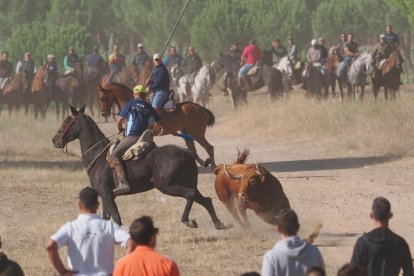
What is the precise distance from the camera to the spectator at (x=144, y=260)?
30.5 feet

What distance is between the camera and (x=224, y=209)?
20.3 metres

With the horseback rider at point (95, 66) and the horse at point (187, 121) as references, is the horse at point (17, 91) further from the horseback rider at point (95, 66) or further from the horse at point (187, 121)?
the horse at point (187, 121)

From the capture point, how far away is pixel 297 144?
32688 millimetres

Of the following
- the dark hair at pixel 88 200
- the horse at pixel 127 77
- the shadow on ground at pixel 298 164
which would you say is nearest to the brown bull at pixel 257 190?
the dark hair at pixel 88 200

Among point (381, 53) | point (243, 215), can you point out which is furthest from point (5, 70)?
point (243, 215)

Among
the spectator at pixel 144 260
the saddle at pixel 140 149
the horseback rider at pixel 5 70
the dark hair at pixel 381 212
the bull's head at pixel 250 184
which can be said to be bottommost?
the horseback rider at pixel 5 70

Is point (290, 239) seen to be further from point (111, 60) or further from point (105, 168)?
point (111, 60)

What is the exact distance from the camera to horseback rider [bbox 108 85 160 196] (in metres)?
17.7

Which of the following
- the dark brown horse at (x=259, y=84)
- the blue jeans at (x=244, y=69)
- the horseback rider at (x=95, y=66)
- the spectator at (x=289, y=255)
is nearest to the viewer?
the spectator at (x=289, y=255)

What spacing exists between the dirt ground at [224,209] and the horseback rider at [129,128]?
2.95 ft

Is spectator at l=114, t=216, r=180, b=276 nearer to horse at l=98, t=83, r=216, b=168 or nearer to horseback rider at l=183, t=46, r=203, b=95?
horse at l=98, t=83, r=216, b=168

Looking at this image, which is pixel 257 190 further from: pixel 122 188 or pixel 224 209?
pixel 224 209

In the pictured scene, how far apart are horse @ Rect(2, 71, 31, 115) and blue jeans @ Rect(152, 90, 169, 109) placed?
23.9 meters

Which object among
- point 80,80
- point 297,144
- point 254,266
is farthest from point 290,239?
point 80,80
